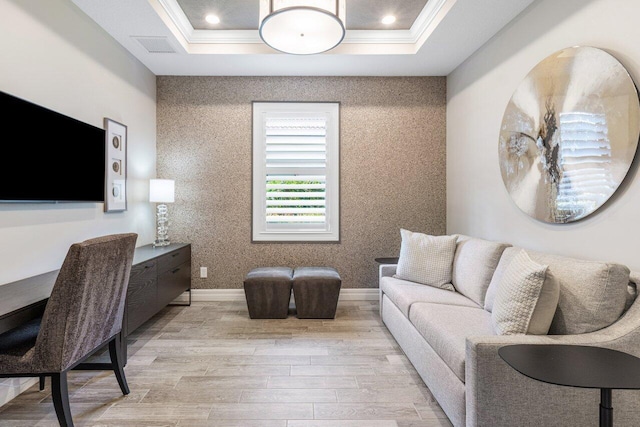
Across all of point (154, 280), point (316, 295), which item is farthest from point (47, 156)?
point (316, 295)

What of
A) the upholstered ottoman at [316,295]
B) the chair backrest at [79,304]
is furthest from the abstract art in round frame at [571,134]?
the chair backrest at [79,304]

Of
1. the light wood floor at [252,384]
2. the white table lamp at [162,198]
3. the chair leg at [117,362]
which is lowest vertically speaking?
the light wood floor at [252,384]

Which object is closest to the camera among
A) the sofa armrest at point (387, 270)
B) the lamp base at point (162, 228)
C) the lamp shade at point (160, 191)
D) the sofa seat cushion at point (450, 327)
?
the sofa seat cushion at point (450, 327)

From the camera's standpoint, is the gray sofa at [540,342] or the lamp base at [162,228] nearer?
the gray sofa at [540,342]

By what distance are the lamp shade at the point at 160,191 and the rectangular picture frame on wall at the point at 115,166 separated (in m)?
0.30

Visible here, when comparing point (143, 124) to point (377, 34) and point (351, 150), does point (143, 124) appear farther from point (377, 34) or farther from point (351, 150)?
point (377, 34)

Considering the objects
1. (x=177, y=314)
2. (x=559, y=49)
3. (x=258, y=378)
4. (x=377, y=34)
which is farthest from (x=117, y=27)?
(x=559, y=49)

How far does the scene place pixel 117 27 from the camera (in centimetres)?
292

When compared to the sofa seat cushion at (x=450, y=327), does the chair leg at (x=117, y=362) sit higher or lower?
lower

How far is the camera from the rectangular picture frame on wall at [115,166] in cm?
299

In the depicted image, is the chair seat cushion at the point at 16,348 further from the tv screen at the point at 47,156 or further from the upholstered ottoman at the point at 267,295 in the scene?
the upholstered ottoman at the point at 267,295

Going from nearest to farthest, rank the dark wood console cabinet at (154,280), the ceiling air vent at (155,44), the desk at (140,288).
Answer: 1. the desk at (140,288)
2. the dark wood console cabinet at (154,280)
3. the ceiling air vent at (155,44)

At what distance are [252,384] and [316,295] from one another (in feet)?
4.31

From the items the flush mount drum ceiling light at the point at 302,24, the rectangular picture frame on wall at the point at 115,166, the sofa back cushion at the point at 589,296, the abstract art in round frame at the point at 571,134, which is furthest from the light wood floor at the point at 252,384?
the flush mount drum ceiling light at the point at 302,24
